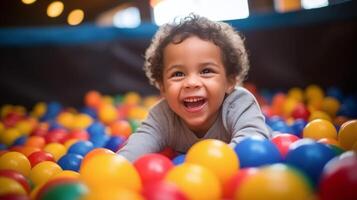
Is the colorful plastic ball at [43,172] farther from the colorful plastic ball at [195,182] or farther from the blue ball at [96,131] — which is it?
the blue ball at [96,131]

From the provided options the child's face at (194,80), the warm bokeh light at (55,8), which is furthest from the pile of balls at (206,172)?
the warm bokeh light at (55,8)

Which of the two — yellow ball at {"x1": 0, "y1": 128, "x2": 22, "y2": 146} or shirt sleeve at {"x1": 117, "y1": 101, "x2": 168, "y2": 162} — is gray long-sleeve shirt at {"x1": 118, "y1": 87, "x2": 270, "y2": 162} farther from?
yellow ball at {"x1": 0, "y1": 128, "x2": 22, "y2": 146}

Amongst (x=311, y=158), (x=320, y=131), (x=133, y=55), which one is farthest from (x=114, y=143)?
(x=133, y=55)

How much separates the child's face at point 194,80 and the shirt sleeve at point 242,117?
4cm

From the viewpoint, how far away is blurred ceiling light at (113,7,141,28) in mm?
8231

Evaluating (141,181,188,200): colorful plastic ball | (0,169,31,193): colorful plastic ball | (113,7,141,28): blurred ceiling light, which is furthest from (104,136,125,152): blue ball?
(113,7,141,28): blurred ceiling light

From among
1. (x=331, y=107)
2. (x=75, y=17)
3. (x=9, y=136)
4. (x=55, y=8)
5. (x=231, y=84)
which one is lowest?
(x=331, y=107)

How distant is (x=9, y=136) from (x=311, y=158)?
146cm

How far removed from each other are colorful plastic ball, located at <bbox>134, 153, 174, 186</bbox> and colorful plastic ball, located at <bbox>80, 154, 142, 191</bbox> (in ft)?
0.07

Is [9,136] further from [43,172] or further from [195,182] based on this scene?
[195,182]

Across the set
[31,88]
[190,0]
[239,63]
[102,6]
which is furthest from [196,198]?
[190,0]

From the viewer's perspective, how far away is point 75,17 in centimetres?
547

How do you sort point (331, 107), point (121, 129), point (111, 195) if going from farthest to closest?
point (331, 107)
point (121, 129)
point (111, 195)

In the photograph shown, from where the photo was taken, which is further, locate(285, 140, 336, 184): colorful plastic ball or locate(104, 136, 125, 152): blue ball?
locate(104, 136, 125, 152): blue ball
